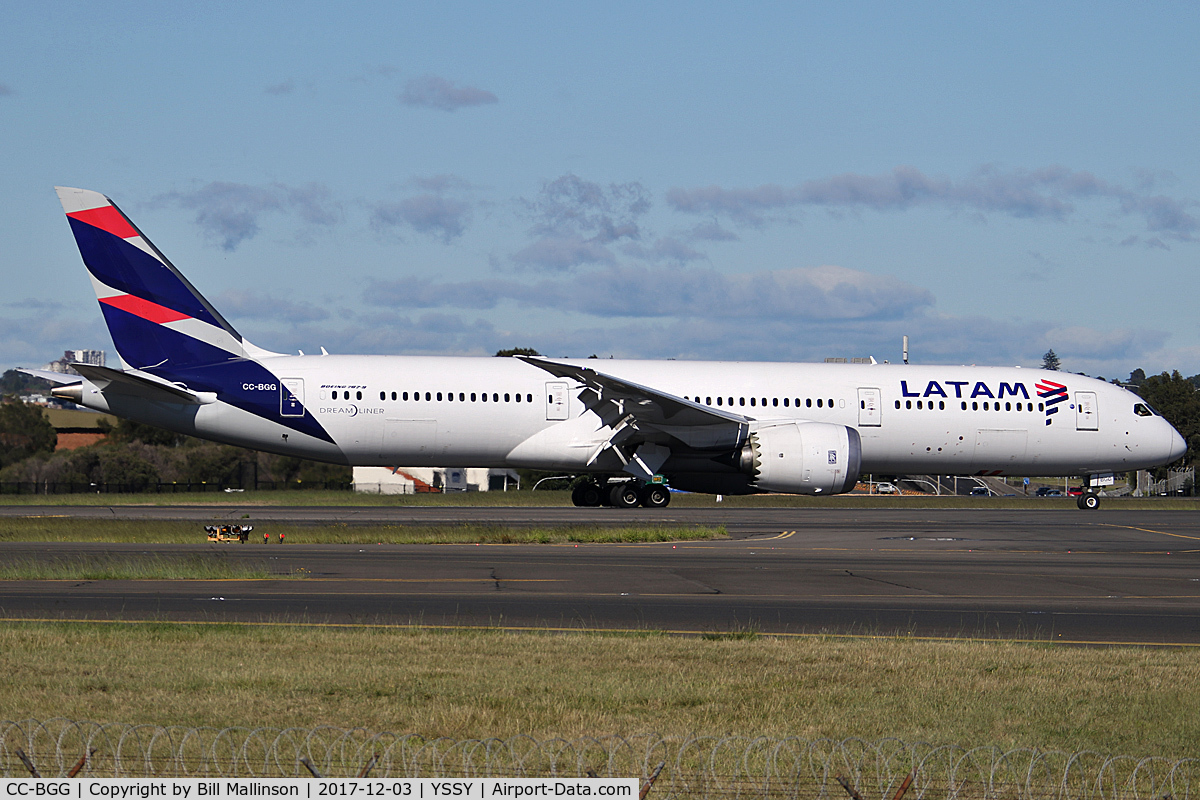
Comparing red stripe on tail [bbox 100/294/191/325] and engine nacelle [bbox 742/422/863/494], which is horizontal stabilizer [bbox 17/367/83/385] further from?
engine nacelle [bbox 742/422/863/494]

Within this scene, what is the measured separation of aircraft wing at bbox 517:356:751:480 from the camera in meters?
32.4

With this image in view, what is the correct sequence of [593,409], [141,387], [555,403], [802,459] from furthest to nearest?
[593,409] → [555,403] → [802,459] → [141,387]

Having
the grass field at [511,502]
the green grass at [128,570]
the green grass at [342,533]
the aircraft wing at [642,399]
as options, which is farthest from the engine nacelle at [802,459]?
the green grass at [128,570]

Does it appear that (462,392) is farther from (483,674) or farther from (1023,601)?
(483,674)

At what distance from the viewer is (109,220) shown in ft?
106

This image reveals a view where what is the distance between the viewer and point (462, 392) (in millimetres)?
33531

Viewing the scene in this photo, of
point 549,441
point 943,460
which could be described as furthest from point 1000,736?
point 943,460

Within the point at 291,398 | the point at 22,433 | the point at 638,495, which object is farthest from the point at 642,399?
the point at 22,433

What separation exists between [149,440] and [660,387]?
1925 inches

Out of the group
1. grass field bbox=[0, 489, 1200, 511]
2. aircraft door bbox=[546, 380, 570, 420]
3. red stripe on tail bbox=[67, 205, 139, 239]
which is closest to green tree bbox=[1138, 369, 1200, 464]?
grass field bbox=[0, 489, 1200, 511]

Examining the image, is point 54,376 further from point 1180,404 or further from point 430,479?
point 1180,404

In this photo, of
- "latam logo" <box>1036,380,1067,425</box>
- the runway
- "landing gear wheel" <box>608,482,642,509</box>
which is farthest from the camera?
"latam logo" <box>1036,380,1067,425</box>

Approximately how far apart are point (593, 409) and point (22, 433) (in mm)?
47767

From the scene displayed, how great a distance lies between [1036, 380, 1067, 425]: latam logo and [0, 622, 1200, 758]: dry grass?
86.5 feet
